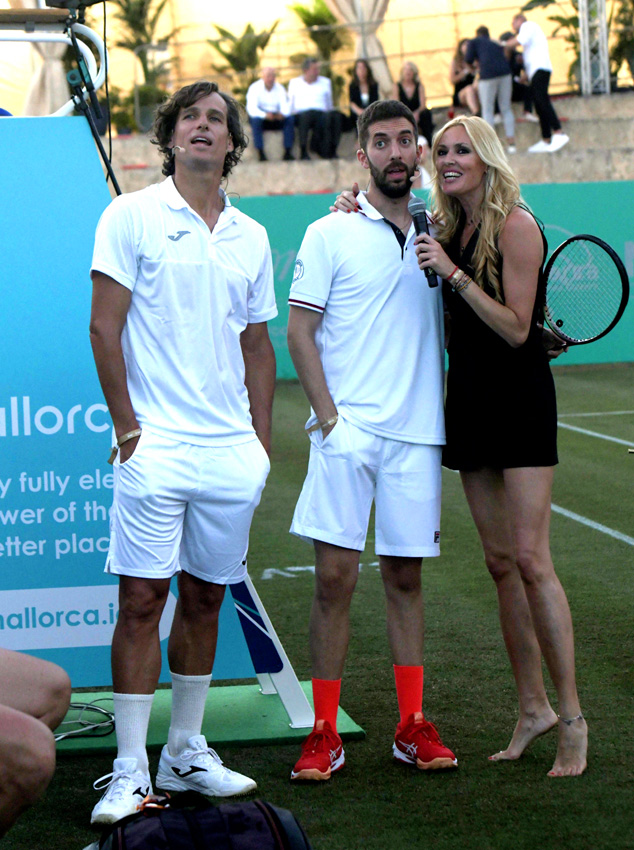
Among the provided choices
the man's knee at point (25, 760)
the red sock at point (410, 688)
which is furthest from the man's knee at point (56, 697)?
the red sock at point (410, 688)

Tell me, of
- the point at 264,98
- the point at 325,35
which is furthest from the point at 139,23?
the point at 264,98

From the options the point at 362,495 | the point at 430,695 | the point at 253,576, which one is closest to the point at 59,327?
the point at 362,495

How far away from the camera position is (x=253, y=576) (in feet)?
20.7

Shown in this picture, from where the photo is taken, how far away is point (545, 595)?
358 cm

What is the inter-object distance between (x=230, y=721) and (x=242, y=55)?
18.8 m

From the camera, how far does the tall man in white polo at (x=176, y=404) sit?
330cm

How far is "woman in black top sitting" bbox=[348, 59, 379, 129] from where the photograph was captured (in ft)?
62.0

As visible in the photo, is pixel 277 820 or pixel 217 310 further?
pixel 217 310

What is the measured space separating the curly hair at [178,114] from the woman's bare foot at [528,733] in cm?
203

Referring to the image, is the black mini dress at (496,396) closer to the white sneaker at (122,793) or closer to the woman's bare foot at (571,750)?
the woman's bare foot at (571,750)

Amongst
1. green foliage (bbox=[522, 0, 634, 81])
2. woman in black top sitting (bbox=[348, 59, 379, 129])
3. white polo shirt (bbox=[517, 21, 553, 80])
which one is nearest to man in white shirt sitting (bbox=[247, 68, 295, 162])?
woman in black top sitting (bbox=[348, 59, 379, 129])

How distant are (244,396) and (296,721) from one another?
4.26ft

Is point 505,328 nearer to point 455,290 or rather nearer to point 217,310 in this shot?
point 455,290

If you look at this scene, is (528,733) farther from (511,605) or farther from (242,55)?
(242,55)
